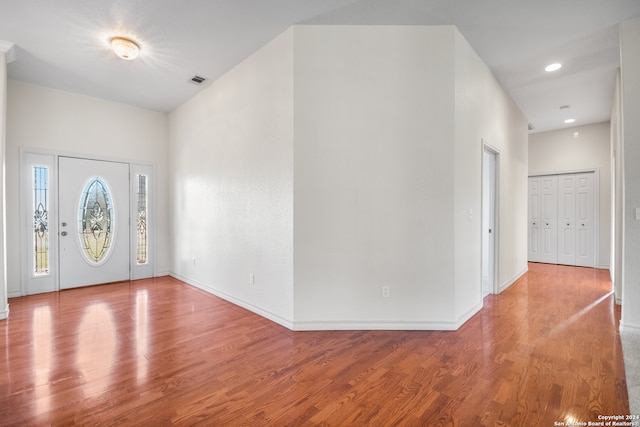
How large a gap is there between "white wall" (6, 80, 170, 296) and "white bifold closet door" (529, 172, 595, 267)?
7882mm

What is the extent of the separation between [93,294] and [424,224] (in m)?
4.66

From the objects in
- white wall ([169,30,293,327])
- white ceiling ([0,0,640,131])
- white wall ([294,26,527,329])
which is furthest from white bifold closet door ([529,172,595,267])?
white wall ([169,30,293,327])

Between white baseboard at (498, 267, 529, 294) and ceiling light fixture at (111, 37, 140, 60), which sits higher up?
ceiling light fixture at (111, 37, 140, 60)

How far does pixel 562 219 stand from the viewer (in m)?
6.72

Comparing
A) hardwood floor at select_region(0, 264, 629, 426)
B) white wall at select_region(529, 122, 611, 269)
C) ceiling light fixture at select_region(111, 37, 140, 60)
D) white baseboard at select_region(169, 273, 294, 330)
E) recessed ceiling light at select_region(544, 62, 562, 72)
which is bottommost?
hardwood floor at select_region(0, 264, 629, 426)

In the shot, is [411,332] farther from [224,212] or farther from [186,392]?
[224,212]

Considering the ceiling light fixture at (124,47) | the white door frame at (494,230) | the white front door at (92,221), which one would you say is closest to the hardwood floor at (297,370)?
the white door frame at (494,230)

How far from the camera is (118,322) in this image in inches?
133

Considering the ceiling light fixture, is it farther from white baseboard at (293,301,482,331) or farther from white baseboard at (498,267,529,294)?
white baseboard at (498,267,529,294)

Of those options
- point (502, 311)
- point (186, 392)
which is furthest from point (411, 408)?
point (502, 311)

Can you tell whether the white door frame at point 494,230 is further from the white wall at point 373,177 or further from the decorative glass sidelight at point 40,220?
the decorative glass sidelight at point 40,220

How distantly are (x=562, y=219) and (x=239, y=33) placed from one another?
729 cm

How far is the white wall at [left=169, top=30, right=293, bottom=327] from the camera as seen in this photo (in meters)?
3.26

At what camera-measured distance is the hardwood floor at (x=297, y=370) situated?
1871mm
